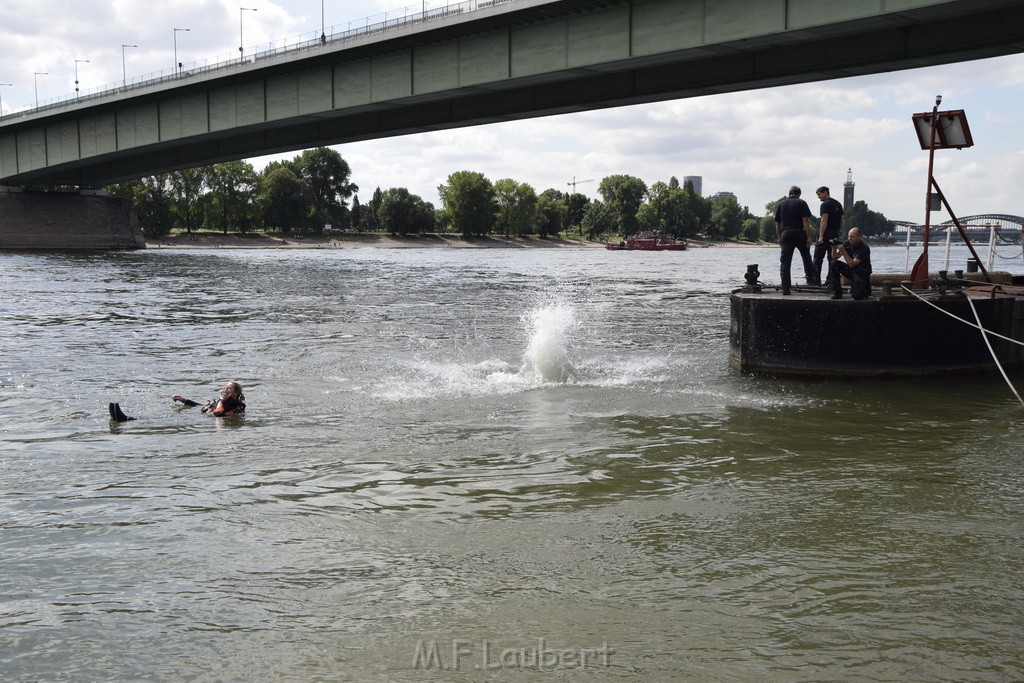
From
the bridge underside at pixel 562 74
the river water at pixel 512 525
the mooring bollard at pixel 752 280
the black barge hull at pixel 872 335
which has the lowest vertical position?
the river water at pixel 512 525

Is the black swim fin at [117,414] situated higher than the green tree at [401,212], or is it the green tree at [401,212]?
the green tree at [401,212]

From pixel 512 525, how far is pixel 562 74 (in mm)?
30868

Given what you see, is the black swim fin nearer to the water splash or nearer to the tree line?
the water splash

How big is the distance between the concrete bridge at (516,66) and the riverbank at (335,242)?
57.5 metres

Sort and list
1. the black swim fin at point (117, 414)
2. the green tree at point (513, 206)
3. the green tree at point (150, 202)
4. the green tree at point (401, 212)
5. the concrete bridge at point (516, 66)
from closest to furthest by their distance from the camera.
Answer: the black swim fin at point (117, 414) → the concrete bridge at point (516, 66) → the green tree at point (150, 202) → the green tree at point (401, 212) → the green tree at point (513, 206)

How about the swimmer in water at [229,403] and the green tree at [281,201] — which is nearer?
the swimmer in water at [229,403]

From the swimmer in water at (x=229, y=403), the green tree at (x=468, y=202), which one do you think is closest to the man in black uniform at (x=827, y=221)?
the swimmer in water at (x=229, y=403)

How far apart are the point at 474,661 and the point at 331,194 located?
156093 millimetres

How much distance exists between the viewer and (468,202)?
153375mm

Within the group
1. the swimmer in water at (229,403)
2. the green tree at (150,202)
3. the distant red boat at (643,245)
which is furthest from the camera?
the distant red boat at (643,245)

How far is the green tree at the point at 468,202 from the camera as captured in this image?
153 metres

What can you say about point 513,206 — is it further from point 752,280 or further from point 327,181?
Result: point 752,280

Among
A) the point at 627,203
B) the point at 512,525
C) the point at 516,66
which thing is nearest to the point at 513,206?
the point at 627,203

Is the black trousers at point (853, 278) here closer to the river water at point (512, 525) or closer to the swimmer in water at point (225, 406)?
the river water at point (512, 525)
